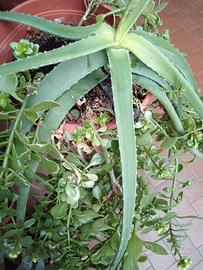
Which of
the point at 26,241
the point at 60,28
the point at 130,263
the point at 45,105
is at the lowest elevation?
the point at 130,263

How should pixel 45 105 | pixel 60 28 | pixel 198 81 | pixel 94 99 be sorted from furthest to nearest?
pixel 198 81 → pixel 94 99 → pixel 60 28 → pixel 45 105

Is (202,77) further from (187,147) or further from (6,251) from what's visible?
(6,251)

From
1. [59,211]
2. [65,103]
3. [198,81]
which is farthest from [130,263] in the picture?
[198,81]

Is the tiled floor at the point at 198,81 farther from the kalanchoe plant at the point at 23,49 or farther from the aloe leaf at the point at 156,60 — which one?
the kalanchoe plant at the point at 23,49

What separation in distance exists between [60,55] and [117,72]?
0.08 metres

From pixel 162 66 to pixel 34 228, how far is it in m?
0.31

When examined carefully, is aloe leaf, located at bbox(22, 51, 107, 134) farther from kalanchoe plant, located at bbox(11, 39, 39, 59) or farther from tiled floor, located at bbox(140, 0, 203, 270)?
tiled floor, located at bbox(140, 0, 203, 270)

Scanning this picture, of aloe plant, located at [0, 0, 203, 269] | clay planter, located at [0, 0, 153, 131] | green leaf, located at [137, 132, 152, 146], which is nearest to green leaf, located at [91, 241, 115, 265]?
aloe plant, located at [0, 0, 203, 269]

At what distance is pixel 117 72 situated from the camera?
55 centimetres

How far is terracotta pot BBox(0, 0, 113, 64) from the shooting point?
0.80 meters

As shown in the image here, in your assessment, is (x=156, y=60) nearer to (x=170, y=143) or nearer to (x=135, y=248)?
(x=170, y=143)

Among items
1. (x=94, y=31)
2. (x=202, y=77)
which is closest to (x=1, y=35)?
(x=94, y=31)

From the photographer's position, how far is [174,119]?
65 cm

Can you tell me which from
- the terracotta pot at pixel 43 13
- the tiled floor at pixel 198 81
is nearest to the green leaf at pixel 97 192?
the terracotta pot at pixel 43 13
